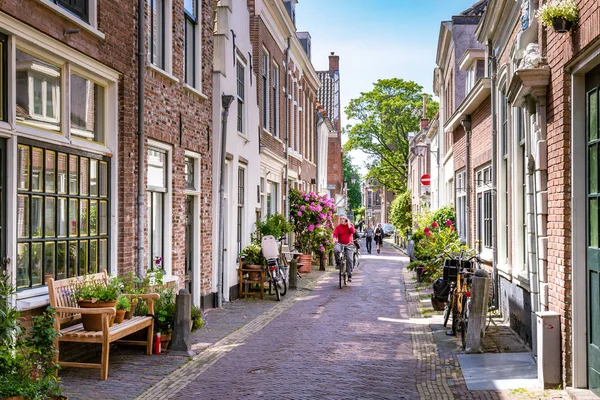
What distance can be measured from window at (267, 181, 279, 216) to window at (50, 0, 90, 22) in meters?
11.9

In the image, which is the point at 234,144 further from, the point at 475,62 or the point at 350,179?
the point at 350,179

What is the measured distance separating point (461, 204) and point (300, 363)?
11520 millimetres

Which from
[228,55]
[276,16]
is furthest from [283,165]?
[228,55]

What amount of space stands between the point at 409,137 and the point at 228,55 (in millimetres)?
38706

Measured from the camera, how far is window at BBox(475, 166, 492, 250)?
45.9ft

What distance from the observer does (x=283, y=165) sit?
21.6m

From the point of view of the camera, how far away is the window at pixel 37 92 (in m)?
6.92

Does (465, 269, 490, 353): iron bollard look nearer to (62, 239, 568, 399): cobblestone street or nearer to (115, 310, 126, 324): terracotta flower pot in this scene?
(62, 239, 568, 399): cobblestone street

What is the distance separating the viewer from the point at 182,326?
8633 mm

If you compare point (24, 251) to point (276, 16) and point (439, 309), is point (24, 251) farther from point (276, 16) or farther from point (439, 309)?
point (276, 16)

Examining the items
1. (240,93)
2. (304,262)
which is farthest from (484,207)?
(304,262)

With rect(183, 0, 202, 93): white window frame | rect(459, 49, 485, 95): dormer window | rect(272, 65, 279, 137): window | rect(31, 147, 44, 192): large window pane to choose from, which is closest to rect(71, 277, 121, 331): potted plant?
rect(31, 147, 44, 192): large window pane

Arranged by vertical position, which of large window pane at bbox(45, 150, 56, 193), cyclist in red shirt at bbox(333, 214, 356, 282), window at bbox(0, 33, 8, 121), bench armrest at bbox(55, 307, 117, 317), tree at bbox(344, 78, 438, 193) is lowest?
bench armrest at bbox(55, 307, 117, 317)

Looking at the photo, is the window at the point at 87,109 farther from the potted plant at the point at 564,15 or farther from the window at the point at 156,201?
the potted plant at the point at 564,15
